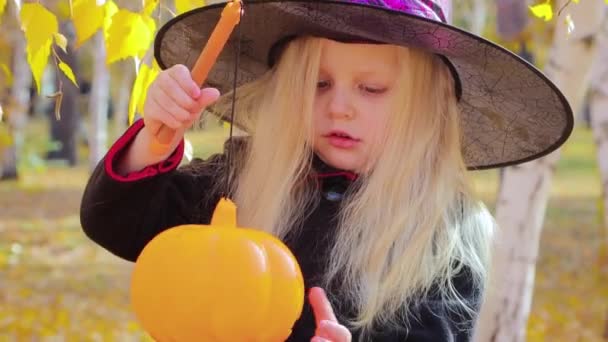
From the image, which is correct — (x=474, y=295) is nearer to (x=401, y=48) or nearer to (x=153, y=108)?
(x=401, y=48)

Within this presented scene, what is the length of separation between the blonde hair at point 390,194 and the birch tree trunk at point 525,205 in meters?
2.05

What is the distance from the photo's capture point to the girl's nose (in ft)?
7.07

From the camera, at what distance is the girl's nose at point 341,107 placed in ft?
7.07

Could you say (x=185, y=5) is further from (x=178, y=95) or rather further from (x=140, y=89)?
(x=178, y=95)

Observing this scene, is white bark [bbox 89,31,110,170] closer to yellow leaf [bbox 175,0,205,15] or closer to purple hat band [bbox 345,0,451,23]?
yellow leaf [bbox 175,0,205,15]

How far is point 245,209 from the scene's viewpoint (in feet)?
7.58

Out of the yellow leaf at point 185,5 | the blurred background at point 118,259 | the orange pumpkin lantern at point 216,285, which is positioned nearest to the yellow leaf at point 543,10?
the blurred background at point 118,259

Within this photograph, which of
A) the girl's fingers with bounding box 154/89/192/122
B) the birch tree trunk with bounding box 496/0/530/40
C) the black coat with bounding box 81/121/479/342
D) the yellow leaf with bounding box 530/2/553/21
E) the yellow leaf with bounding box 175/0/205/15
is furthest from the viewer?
the birch tree trunk with bounding box 496/0/530/40

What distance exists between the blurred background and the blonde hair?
Answer: 0.27 metres

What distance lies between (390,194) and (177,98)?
0.61 m

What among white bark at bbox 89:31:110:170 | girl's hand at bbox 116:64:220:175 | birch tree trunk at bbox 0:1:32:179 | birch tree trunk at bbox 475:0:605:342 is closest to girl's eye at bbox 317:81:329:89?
girl's hand at bbox 116:64:220:175

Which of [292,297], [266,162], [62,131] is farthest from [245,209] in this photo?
[62,131]

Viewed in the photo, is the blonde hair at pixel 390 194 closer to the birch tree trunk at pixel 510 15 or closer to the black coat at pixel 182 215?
the black coat at pixel 182 215

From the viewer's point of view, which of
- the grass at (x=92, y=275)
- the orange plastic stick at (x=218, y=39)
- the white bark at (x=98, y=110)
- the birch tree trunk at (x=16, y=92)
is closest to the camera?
the orange plastic stick at (x=218, y=39)
